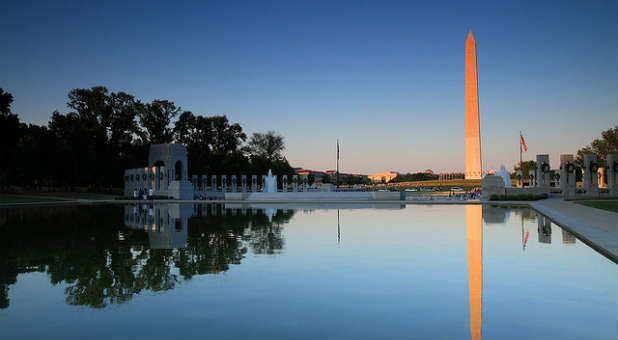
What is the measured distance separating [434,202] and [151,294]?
100ft

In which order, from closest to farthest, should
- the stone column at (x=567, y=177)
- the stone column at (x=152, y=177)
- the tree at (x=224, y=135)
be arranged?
the stone column at (x=567, y=177) < the stone column at (x=152, y=177) < the tree at (x=224, y=135)

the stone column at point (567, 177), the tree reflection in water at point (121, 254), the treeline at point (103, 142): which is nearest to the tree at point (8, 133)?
the treeline at point (103, 142)

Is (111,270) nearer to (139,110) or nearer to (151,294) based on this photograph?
(151,294)

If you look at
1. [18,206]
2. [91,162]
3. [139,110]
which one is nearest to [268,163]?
[139,110]

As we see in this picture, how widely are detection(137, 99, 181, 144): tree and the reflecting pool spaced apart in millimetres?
57133

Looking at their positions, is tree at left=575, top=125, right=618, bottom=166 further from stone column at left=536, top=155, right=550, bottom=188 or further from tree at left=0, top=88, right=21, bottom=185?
tree at left=0, top=88, right=21, bottom=185

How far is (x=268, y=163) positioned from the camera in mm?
78312

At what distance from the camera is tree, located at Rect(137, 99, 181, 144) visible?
68.1m

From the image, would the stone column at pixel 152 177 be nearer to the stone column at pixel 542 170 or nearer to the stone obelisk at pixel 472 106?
the stone column at pixel 542 170

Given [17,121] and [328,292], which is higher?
[17,121]

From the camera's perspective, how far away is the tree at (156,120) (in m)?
68.1

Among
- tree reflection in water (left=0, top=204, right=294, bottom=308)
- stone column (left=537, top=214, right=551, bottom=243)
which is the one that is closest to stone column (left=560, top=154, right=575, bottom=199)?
stone column (left=537, top=214, right=551, bottom=243)

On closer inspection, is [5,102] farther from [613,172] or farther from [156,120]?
[613,172]

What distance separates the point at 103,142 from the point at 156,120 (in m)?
8.99
